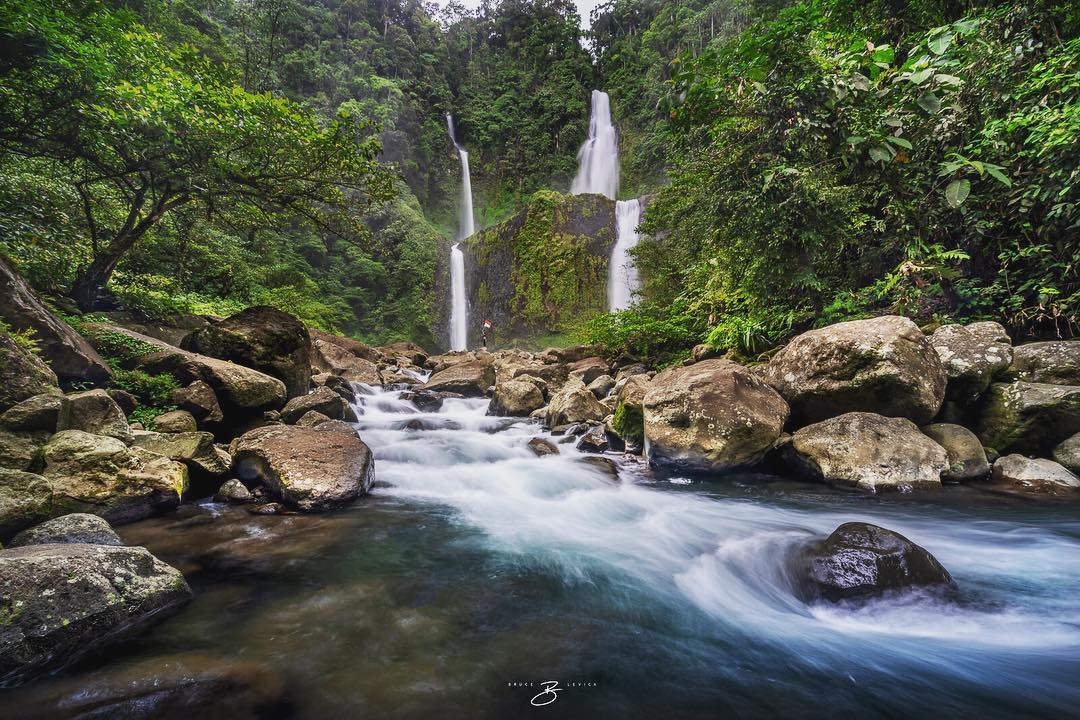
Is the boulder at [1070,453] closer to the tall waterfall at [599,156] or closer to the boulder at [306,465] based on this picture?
the boulder at [306,465]

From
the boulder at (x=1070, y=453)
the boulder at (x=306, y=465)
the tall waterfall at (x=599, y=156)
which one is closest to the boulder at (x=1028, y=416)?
the boulder at (x=1070, y=453)

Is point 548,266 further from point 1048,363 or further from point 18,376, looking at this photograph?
point 18,376

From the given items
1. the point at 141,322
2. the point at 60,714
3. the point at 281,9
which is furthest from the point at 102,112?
the point at 281,9

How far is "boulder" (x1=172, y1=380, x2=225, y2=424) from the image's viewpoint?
5559mm

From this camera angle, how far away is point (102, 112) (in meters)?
4.91

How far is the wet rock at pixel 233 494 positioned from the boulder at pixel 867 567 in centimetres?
512

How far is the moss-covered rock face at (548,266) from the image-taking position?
23.0 meters

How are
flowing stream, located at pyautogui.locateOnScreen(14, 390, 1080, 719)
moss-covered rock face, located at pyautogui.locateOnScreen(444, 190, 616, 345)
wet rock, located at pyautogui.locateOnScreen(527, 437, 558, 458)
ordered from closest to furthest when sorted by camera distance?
1. flowing stream, located at pyautogui.locateOnScreen(14, 390, 1080, 719)
2. wet rock, located at pyautogui.locateOnScreen(527, 437, 558, 458)
3. moss-covered rock face, located at pyautogui.locateOnScreen(444, 190, 616, 345)

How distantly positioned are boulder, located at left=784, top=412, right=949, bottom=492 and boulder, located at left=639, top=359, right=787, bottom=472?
0.49 m

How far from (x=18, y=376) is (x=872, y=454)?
871 centimetres

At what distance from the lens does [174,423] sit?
5.12m

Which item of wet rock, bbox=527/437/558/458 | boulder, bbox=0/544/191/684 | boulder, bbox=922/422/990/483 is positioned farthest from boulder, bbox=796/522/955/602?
wet rock, bbox=527/437/558/458

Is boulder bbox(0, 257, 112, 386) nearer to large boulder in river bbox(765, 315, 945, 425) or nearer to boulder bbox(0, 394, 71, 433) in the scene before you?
boulder bbox(0, 394, 71, 433)

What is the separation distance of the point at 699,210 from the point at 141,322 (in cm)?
1096
